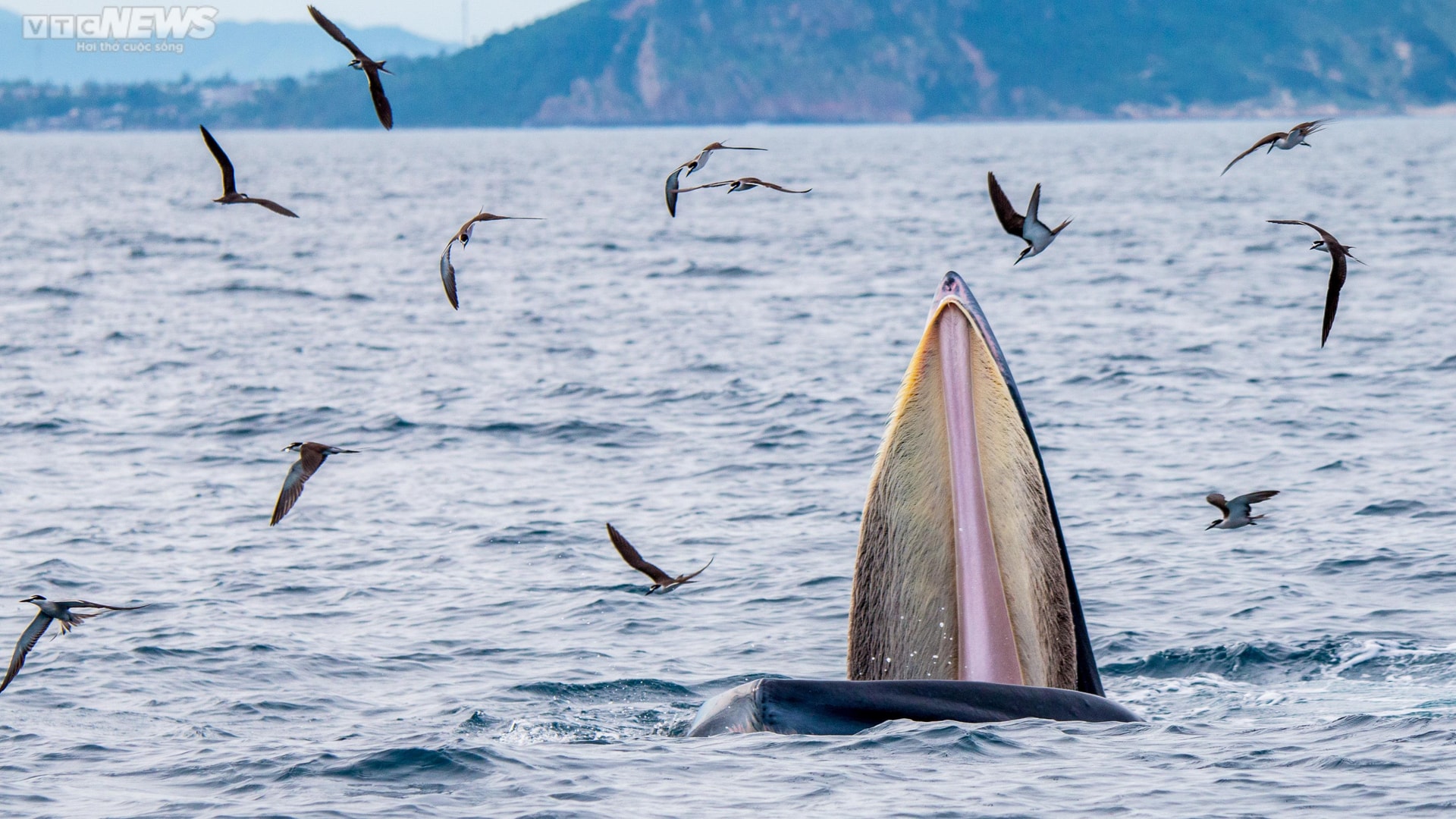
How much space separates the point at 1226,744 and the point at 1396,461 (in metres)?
10.2

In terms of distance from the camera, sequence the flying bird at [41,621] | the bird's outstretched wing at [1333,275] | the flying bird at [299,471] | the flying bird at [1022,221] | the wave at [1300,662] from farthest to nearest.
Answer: the wave at [1300,662]
the flying bird at [299,471]
the flying bird at [41,621]
the flying bird at [1022,221]
the bird's outstretched wing at [1333,275]

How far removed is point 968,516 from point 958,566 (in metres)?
0.23

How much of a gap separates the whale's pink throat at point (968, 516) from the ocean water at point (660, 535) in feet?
1.83

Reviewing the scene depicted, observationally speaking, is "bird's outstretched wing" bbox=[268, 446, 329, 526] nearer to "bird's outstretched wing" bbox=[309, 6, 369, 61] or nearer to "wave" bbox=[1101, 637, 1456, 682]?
"bird's outstretched wing" bbox=[309, 6, 369, 61]

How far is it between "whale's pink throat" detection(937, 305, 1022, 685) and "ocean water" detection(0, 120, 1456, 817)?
56 cm

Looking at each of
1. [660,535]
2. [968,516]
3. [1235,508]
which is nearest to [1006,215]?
[968,516]

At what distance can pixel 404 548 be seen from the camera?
16.4 metres

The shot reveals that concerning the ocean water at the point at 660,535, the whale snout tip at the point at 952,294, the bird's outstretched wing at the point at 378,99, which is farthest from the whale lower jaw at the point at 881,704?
the bird's outstretched wing at the point at 378,99

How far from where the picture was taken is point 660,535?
54.2 ft

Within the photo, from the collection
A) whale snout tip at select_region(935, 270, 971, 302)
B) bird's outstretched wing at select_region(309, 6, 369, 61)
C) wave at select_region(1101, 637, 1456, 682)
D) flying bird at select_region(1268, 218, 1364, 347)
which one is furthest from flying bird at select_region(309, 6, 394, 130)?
wave at select_region(1101, 637, 1456, 682)

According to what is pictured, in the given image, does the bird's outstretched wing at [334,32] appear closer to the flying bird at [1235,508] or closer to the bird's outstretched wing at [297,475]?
the bird's outstretched wing at [297,475]

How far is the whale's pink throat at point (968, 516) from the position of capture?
7.67m

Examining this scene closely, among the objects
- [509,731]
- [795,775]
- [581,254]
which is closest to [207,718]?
[509,731]

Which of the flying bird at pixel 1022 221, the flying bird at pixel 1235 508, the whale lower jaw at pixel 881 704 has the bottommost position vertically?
the whale lower jaw at pixel 881 704
